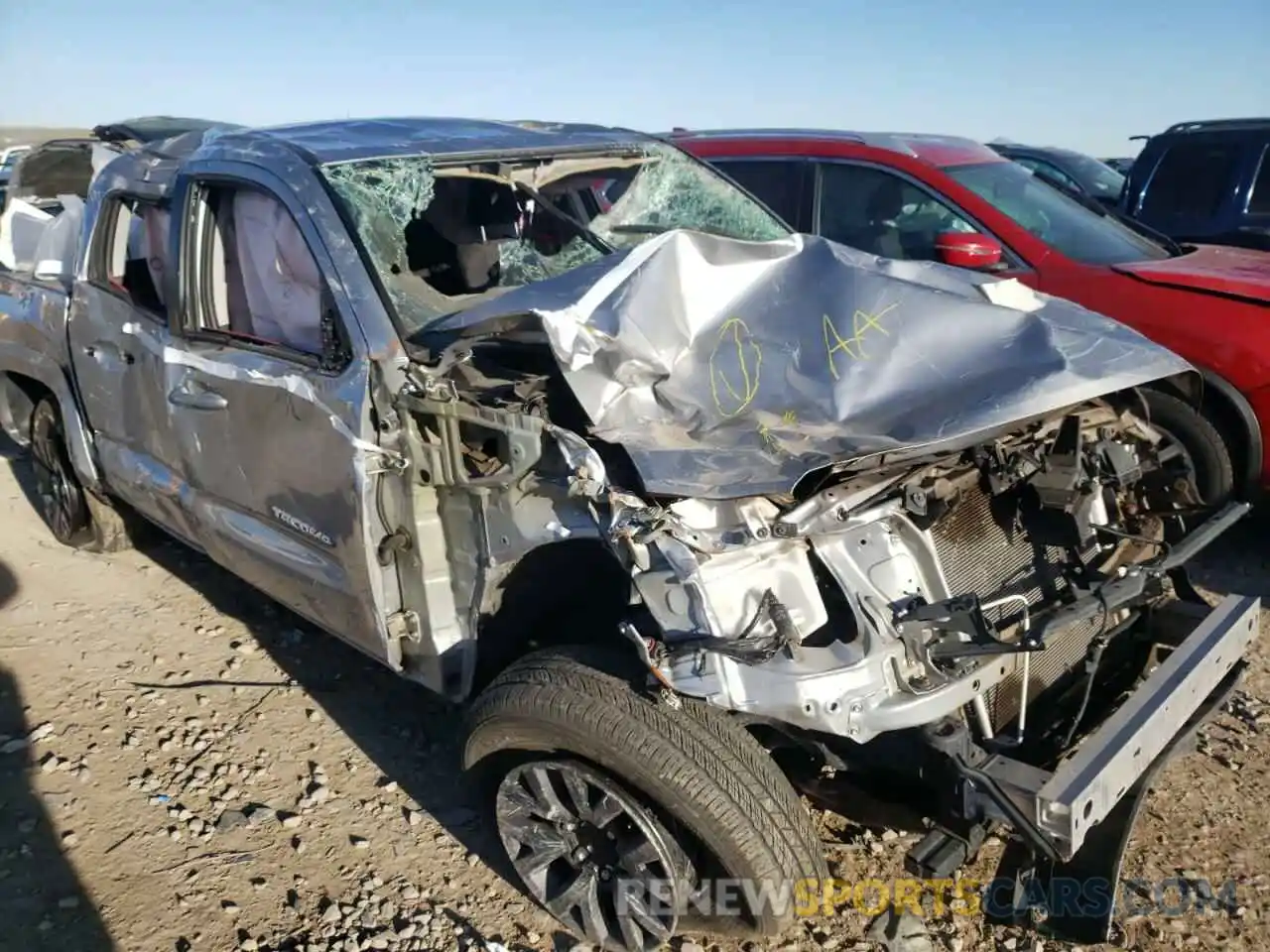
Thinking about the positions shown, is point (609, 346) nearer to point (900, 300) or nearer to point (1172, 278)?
point (900, 300)

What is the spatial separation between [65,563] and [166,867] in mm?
2630

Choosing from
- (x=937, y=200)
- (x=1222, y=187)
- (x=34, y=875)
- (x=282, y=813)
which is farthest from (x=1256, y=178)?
(x=34, y=875)

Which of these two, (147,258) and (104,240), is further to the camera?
(104,240)

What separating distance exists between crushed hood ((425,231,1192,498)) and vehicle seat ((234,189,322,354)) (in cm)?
54

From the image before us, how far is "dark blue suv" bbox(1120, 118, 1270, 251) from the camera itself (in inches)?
276

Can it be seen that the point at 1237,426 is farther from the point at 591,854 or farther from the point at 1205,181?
the point at 1205,181

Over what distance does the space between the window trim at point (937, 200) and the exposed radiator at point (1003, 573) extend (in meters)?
2.09

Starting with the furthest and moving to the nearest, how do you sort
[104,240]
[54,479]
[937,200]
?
[54,479] → [937,200] → [104,240]

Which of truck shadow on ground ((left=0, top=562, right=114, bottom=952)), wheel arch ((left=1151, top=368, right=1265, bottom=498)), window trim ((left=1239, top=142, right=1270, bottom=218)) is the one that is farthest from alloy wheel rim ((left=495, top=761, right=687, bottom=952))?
window trim ((left=1239, top=142, right=1270, bottom=218))

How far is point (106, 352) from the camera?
3986mm

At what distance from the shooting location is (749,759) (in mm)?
2295

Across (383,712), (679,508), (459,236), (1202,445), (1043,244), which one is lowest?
(383,712)

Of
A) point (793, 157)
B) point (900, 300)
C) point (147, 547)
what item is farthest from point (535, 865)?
point (793, 157)

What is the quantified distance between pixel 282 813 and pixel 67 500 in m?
2.66
